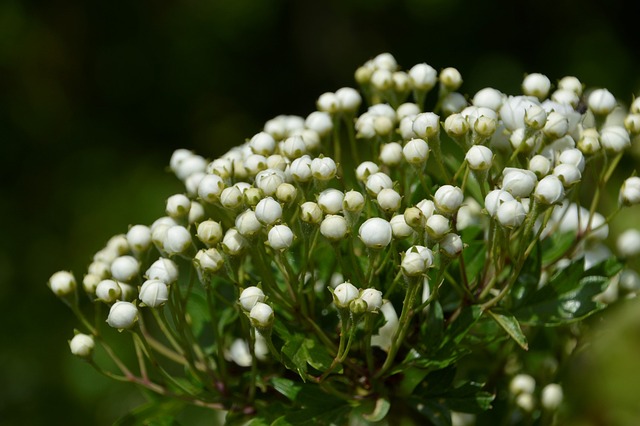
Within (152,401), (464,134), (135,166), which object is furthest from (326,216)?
(135,166)

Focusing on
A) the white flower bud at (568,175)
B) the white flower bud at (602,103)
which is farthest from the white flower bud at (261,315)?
the white flower bud at (602,103)

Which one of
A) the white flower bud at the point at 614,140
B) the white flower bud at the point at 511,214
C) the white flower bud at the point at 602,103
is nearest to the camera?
the white flower bud at the point at 511,214

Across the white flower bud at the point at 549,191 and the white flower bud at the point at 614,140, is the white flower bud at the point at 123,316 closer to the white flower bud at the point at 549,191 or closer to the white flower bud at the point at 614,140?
the white flower bud at the point at 549,191

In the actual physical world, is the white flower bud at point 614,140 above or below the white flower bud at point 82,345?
below

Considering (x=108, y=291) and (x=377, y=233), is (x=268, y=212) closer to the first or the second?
(x=377, y=233)

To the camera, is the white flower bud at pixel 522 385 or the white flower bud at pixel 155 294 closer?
the white flower bud at pixel 155 294
